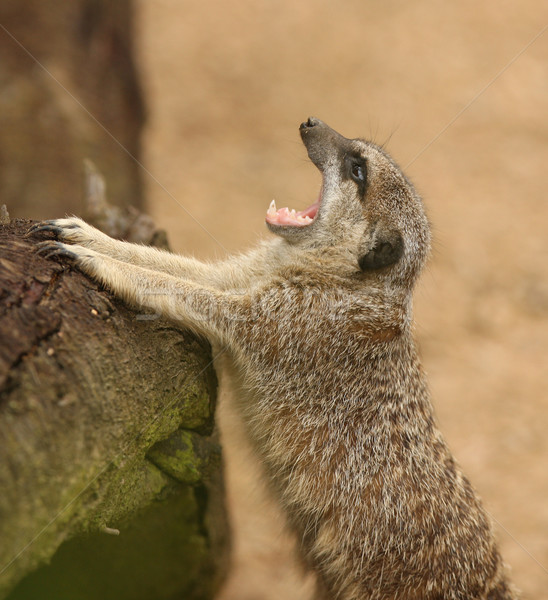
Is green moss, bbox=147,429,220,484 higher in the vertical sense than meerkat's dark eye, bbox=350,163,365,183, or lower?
lower

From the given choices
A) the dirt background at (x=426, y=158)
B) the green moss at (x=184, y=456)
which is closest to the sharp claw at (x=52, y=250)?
the green moss at (x=184, y=456)

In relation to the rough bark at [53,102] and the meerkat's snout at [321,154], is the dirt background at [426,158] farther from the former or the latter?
the meerkat's snout at [321,154]

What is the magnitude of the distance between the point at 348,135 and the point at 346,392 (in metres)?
6.54

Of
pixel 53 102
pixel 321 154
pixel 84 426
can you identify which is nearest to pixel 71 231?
pixel 84 426

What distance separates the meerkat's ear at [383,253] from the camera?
316 cm

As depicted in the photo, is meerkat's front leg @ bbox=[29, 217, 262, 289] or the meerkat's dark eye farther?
the meerkat's dark eye

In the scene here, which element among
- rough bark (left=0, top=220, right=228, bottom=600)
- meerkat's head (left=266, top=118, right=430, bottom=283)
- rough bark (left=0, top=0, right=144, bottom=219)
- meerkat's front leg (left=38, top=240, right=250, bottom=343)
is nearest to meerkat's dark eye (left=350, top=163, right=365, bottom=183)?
meerkat's head (left=266, top=118, right=430, bottom=283)

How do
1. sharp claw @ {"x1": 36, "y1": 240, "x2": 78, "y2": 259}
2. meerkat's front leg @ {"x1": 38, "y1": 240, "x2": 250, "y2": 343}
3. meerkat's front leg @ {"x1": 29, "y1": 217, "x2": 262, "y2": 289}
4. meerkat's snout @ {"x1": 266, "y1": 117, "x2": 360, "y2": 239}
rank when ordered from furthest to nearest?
meerkat's snout @ {"x1": 266, "y1": 117, "x2": 360, "y2": 239} < meerkat's front leg @ {"x1": 29, "y1": 217, "x2": 262, "y2": 289} < meerkat's front leg @ {"x1": 38, "y1": 240, "x2": 250, "y2": 343} < sharp claw @ {"x1": 36, "y1": 240, "x2": 78, "y2": 259}

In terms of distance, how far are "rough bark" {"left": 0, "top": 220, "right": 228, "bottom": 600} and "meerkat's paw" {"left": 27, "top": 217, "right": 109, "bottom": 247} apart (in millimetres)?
99

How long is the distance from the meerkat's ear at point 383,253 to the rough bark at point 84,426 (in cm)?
91

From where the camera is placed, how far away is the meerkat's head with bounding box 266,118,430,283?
3209 millimetres

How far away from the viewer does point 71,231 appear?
9.20ft

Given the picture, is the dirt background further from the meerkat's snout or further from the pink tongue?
the pink tongue

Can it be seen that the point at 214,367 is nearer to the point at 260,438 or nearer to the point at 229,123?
the point at 260,438
